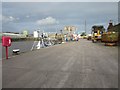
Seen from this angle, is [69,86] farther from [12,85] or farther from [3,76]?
[3,76]

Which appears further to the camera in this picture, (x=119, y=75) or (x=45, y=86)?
(x=119, y=75)

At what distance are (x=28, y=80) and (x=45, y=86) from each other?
50.9 inches

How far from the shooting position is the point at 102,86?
8.12 meters

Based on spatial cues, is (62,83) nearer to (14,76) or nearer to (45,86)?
(45,86)

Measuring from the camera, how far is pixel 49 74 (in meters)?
10.6

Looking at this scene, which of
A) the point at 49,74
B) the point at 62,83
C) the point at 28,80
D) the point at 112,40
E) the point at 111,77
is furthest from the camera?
the point at 112,40

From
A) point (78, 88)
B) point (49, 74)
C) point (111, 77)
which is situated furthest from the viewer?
point (49, 74)

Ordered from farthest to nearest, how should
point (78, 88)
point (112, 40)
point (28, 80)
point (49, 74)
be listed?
point (112, 40) < point (49, 74) < point (28, 80) < point (78, 88)

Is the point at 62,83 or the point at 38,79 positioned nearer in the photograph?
the point at 62,83

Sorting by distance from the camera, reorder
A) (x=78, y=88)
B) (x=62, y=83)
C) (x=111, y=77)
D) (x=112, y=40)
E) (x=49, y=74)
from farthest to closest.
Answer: (x=112, y=40) → (x=49, y=74) → (x=111, y=77) → (x=62, y=83) → (x=78, y=88)

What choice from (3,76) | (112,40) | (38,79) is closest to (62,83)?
(38,79)

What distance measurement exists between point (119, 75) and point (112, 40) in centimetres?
2997

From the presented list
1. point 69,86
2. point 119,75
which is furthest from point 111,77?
point 69,86

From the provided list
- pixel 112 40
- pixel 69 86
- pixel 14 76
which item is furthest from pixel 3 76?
pixel 112 40
